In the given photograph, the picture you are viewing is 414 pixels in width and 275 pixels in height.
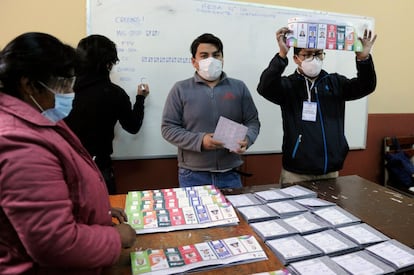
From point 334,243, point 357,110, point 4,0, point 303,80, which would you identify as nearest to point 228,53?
point 303,80

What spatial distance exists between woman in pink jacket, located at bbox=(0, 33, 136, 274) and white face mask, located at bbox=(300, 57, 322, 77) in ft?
4.75

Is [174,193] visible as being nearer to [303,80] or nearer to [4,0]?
[303,80]

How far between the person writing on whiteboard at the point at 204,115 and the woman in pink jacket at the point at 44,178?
107cm

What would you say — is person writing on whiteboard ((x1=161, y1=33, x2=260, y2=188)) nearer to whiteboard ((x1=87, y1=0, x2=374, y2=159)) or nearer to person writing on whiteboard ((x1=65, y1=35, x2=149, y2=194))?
person writing on whiteboard ((x1=65, y1=35, x2=149, y2=194))

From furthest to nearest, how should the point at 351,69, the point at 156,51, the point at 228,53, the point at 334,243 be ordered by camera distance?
the point at 351,69, the point at 228,53, the point at 156,51, the point at 334,243

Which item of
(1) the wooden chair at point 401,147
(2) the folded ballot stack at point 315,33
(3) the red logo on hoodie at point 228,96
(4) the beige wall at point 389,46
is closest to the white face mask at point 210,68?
(3) the red logo on hoodie at point 228,96

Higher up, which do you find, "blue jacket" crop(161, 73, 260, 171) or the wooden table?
"blue jacket" crop(161, 73, 260, 171)

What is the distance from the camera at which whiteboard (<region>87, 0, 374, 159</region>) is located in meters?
2.39

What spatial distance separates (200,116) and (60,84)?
3.76 feet

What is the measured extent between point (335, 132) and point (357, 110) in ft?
4.50

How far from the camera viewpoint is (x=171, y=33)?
249cm

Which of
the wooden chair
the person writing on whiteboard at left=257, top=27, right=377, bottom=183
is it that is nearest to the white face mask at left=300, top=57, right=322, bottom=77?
the person writing on whiteboard at left=257, top=27, right=377, bottom=183

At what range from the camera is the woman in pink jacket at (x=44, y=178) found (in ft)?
2.29

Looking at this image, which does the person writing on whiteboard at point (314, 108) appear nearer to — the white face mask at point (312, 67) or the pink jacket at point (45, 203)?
the white face mask at point (312, 67)
